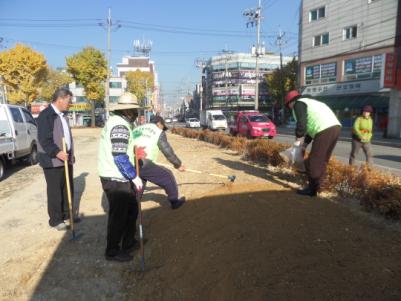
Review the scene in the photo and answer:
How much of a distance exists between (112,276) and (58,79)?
56.3 meters

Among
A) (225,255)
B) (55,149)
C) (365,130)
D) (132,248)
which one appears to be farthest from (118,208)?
(365,130)

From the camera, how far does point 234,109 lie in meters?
76.1

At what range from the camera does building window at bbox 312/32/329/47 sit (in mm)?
33438

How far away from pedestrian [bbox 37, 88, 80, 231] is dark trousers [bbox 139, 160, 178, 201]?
1053mm

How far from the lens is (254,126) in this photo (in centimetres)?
1888

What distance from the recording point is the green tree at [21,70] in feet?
128

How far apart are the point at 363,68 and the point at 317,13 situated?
8337 millimetres

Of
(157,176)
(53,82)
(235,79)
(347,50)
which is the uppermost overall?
(235,79)

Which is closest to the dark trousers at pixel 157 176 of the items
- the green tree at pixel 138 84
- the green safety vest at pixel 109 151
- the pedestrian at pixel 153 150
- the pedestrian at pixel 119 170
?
the pedestrian at pixel 153 150

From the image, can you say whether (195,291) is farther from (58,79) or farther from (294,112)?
(58,79)

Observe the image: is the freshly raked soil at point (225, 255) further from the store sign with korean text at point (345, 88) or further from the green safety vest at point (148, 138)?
the store sign with korean text at point (345, 88)

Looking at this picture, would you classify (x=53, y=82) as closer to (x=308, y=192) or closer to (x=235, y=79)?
(x=235, y=79)

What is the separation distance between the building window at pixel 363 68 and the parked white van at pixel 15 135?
27.5 meters

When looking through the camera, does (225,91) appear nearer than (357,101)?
No
